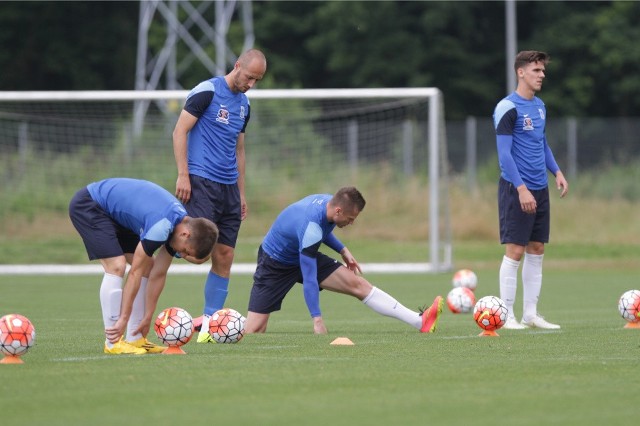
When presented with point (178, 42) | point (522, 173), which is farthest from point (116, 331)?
point (178, 42)

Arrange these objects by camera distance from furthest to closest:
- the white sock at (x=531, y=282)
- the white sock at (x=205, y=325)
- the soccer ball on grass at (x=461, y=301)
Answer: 1. the soccer ball on grass at (x=461, y=301)
2. the white sock at (x=531, y=282)
3. the white sock at (x=205, y=325)

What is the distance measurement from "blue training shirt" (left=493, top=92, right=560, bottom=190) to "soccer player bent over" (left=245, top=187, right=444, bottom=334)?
1.56 meters

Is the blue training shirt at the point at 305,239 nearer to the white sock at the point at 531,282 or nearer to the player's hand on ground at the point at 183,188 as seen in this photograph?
the player's hand on ground at the point at 183,188

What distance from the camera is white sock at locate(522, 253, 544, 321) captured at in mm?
11070

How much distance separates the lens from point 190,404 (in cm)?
608

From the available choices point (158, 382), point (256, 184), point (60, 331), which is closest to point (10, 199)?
point (256, 184)

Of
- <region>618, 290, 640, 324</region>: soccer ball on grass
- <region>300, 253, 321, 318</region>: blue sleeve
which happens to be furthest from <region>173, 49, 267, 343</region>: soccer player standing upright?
<region>618, 290, 640, 324</region>: soccer ball on grass

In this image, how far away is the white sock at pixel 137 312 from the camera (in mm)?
8789

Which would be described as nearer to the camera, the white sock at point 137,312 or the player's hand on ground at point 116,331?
the player's hand on ground at point 116,331

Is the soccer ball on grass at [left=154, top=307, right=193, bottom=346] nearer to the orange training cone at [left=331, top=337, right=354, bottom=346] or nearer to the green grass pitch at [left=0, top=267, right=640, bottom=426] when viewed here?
the green grass pitch at [left=0, top=267, right=640, bottom=426]

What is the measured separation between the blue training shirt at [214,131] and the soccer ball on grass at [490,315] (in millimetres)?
2342

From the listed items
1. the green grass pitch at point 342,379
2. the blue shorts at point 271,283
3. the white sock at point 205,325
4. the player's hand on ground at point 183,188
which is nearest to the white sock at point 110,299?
the green grass pitch at point 342,379

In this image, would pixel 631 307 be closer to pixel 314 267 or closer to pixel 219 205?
pixel 314 267

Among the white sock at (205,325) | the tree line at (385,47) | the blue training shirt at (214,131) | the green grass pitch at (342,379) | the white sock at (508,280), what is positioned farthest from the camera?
the tree line at (385,47)
